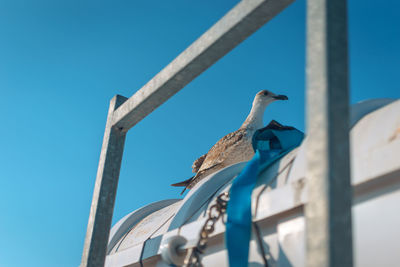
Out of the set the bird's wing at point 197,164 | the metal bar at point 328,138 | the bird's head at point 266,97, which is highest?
the bird's head at point 266,97

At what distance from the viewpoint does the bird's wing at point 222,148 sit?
434 cm

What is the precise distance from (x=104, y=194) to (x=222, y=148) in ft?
7.06

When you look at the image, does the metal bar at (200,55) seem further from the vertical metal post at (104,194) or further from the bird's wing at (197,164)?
the bird's wing at (197,164)

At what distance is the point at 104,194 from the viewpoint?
2379 millimetres

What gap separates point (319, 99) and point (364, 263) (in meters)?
0.63

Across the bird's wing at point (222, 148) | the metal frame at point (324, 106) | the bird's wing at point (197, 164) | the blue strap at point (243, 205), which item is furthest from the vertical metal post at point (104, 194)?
the bird's wing at point (197, 164)

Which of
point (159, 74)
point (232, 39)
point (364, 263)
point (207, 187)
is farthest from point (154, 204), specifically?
point (364, 263)

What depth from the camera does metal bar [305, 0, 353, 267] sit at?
103cm

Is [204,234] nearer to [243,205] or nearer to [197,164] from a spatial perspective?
[243,205]

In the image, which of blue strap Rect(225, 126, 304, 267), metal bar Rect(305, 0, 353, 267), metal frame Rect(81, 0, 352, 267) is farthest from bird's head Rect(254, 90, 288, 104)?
metal bar Rect(305, 0, 353, 267)

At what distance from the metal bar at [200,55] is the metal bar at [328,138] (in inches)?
15.8

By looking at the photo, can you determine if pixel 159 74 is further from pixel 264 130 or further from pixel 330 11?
pixel 330 11

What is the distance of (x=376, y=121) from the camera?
1.72 metres

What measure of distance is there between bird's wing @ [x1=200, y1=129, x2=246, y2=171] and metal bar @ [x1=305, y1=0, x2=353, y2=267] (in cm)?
309
